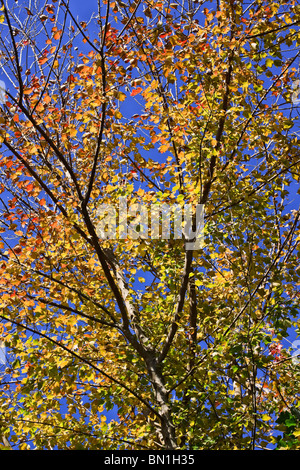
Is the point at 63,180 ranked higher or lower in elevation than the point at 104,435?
higher

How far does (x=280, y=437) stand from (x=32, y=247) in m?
3.29

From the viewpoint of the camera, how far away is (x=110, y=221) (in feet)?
16.1

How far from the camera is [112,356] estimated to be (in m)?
5.28

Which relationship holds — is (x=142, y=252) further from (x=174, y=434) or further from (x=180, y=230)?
(x=174, y=434)

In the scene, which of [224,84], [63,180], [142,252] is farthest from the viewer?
[63,180]

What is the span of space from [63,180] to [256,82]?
9.24 feet

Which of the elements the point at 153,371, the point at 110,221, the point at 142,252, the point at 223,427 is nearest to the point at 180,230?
the point at 110,221

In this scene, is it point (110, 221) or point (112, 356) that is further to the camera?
point (112, 356)

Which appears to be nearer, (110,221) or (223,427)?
(223,427)

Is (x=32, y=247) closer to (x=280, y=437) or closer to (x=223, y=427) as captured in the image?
(x=223, y=427)

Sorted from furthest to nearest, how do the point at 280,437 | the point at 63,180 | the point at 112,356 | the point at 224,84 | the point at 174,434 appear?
1. the point at 63,180
2. the point at 112,356
3. the point at 224,84
4. the point at 174,434
5. the point at 280,437

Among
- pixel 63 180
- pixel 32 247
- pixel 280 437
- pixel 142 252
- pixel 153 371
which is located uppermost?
pixel 63 180

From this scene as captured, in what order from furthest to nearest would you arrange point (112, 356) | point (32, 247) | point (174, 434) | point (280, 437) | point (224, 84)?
point (112, 356)
point (32, 247)
point (224, 84)
point (174, 434)
point (280, 437)

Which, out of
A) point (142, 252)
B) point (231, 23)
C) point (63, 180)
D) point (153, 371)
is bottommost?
point (153, 371)
